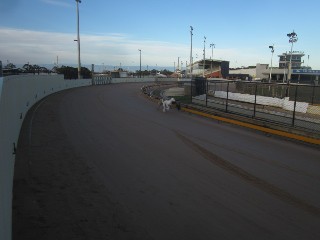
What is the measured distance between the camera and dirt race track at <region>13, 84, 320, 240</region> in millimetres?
5258

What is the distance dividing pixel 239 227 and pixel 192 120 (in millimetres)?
11797

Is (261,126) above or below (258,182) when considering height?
above

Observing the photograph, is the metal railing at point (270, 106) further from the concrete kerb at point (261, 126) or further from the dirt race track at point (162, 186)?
the dirt race track at point (162, 186)

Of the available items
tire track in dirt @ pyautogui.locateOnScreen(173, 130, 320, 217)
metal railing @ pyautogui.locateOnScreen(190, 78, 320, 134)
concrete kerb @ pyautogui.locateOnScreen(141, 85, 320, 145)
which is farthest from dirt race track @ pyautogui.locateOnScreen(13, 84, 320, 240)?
metal railing @ pyautogui.locateOnScreen(190, 78, 320, 134)

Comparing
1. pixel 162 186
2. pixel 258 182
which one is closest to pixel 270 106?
pixel 258 182

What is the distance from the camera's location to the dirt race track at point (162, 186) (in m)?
5.26

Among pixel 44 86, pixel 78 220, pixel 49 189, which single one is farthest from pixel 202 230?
pixel 44 86

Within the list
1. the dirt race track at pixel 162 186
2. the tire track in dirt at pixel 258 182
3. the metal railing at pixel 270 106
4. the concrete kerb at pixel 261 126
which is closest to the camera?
the dirt race track at pixel 162 186

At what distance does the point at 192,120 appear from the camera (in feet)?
55.8

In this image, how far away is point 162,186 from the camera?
707cm

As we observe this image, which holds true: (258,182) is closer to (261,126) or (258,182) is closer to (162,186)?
(162,186)

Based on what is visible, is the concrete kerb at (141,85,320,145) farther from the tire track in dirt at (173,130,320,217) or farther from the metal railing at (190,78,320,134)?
the tire track in dirt at (173,130,320,217)

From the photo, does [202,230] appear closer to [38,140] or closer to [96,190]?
[96,190]

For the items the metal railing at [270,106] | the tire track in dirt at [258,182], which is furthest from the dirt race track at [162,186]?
the metal railing at [270,106]
